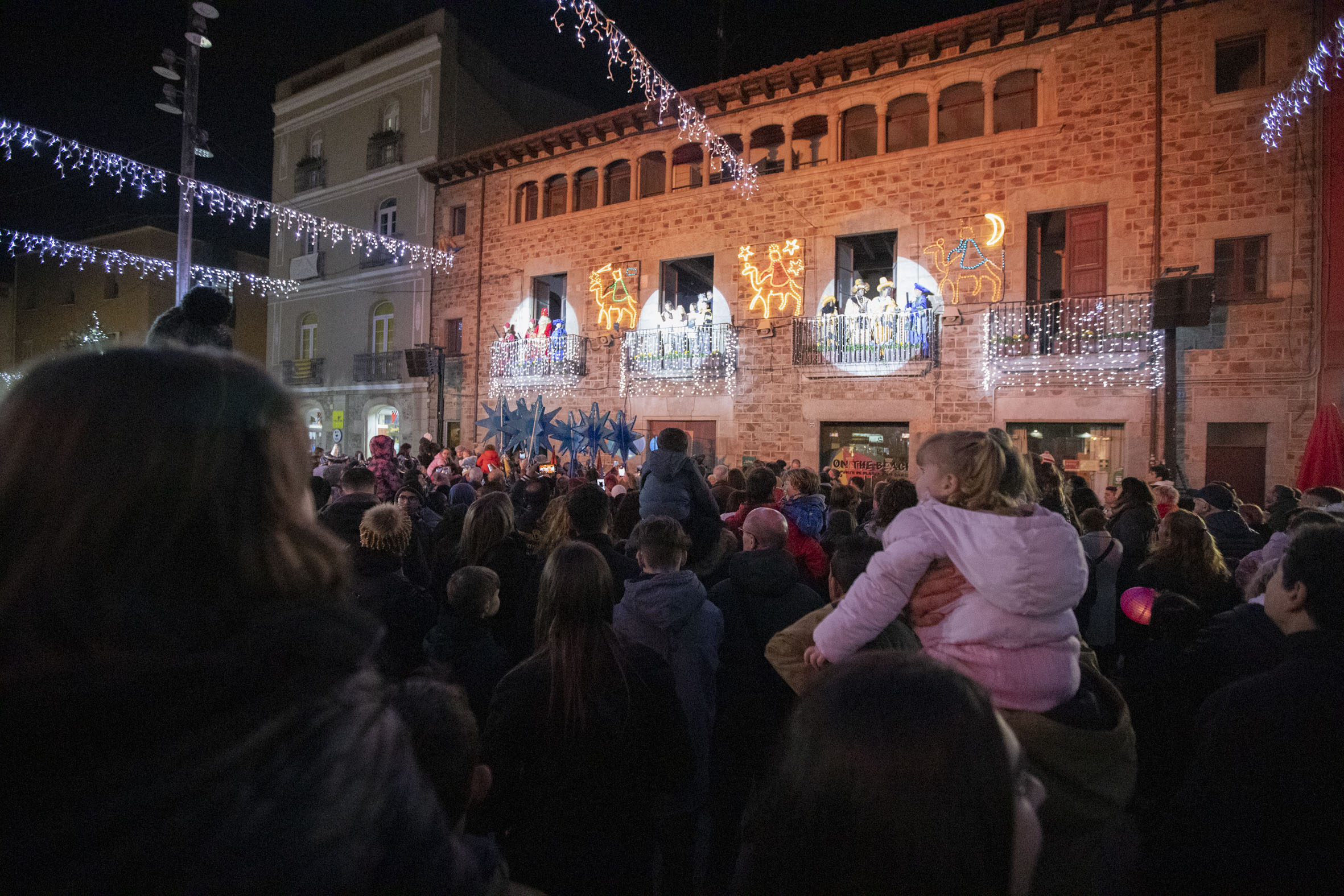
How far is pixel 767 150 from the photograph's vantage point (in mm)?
15008

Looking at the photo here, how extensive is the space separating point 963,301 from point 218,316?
12162 millimetres

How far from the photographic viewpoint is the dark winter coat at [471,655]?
2.84 meters

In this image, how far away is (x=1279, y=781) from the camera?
1.74 meters

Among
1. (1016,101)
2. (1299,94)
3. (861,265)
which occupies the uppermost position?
(1016,101)

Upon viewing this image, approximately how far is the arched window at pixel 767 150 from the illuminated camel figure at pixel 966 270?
386 centimetres

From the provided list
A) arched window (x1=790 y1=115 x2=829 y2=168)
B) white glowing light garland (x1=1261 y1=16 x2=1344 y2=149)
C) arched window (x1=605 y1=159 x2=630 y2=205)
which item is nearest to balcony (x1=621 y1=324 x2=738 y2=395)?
arched window (x1=605 y1=159 x2=630 y2=205)

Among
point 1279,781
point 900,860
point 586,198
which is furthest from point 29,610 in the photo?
point 586,198

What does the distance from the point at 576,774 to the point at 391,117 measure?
22.0m

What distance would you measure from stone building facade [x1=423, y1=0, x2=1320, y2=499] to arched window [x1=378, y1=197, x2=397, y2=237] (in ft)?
18.6

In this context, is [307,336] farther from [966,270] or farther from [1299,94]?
[1299,94]

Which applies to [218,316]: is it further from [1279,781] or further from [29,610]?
[1279,781]

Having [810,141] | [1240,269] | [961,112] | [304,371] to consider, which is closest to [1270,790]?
[1240,269]

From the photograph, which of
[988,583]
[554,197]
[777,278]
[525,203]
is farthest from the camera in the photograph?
[525,203]

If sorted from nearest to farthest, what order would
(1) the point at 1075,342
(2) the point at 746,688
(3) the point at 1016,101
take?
(2) the point at 746,688 < (1) the point at 1075,342 < (3) the point at 1016,101
